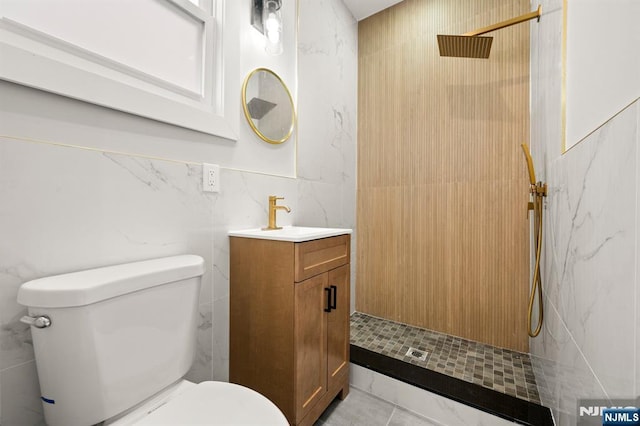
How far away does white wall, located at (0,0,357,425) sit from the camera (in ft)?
2.39

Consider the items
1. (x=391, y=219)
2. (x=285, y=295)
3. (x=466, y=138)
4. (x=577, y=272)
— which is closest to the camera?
(x=577, y=272)

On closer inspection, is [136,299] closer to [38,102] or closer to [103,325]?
[103,325]

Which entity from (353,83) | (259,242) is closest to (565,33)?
(259,242)

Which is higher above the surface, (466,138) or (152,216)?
(466,138)

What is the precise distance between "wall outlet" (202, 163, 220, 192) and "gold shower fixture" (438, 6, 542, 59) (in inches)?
56.5

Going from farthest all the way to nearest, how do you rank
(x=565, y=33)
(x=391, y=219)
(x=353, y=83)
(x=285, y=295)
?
(x=353, y=83)
(x=391, y=219)
(x=285, y=295)
(x=565, y=33)

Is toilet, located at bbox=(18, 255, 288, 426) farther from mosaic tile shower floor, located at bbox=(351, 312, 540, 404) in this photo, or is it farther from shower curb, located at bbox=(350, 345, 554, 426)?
mosaic tile shower floor, located at bbox=(351, 312, 540, 404)

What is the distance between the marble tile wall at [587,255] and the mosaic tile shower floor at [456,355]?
147 mm

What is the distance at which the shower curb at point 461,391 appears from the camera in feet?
3.75

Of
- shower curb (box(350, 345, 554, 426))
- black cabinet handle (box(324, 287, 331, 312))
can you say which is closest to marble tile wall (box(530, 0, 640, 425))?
shower curb (box(350, 345, 554, 426))

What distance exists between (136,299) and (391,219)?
1803 millimetres

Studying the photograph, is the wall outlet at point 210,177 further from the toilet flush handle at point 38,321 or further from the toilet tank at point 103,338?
the toilet flush handle at point 38,321

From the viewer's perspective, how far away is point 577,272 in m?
0.83

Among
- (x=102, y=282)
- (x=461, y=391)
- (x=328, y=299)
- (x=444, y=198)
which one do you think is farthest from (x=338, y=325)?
(x=444, y=198)
